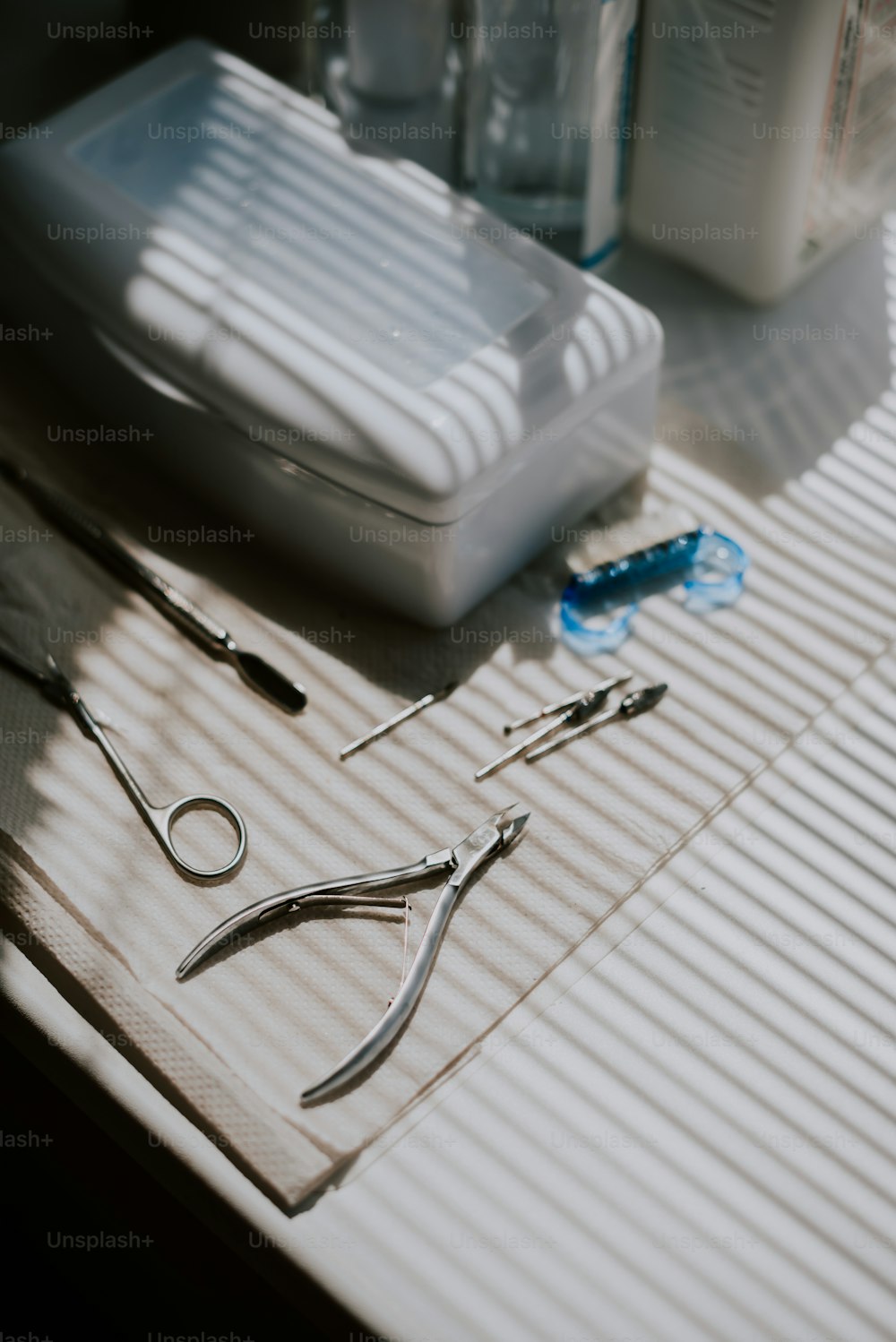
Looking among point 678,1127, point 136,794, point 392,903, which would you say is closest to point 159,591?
point 136,794

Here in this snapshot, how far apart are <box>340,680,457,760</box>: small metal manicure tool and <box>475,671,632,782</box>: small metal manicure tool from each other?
5 cm

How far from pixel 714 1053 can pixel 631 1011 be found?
1.7 inches

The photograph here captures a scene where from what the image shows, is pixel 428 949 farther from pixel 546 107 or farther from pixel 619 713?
pixel 546 107

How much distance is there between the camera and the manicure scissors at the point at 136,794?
697 mm

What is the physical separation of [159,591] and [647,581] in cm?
29

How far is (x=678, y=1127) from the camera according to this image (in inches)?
24.9

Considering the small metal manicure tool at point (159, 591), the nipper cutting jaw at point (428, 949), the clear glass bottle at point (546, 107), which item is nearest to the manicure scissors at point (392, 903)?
the nipper cutting jaw at point (428, 949)

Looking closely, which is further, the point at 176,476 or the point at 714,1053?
the point at 176,476

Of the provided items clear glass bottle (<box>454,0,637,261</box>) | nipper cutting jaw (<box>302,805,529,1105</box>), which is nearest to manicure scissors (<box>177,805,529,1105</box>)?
nipper cutting jaw (<box>302,805,529,1105</box>)

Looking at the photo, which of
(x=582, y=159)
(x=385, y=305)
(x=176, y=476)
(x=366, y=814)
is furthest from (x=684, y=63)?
(x=366, y=814)

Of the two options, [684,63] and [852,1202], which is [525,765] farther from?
[684,63]

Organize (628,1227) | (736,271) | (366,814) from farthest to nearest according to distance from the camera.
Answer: (736,271), (366,814), (628,1227)

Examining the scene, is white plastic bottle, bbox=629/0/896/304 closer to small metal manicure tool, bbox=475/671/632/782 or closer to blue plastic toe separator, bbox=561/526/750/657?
blue plastic toe separator, bbox=561/526/750/657

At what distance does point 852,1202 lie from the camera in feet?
2.02
